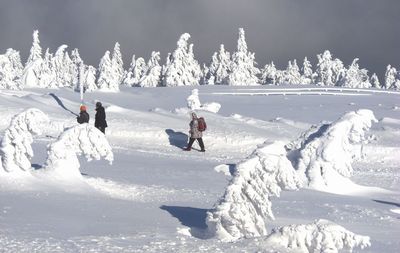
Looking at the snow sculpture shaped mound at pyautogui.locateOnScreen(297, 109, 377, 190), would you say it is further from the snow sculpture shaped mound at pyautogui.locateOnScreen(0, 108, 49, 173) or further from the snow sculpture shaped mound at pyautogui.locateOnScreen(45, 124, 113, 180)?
the snow sculpture shaped mound at pyautogui.locateOnScreen(0, 108, 49, 173)

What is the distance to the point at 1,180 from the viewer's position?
1216 centimetres

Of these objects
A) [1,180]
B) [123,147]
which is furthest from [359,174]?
[1,180]

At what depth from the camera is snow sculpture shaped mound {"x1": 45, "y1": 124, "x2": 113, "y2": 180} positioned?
12.8 m

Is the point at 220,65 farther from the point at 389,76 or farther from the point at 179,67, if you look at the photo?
the point at 389,76

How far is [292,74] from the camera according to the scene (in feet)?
374

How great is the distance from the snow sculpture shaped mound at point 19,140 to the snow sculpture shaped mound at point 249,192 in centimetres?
480

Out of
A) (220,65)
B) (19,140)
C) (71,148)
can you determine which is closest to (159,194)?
(71,148)

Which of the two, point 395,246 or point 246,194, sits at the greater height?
point 246,194

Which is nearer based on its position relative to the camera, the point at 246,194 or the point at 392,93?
the point at 246,194

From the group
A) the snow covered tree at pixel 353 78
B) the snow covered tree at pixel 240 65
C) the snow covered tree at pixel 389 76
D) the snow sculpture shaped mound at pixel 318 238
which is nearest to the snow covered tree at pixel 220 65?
Result: the snow covered tree at pixel 240 65

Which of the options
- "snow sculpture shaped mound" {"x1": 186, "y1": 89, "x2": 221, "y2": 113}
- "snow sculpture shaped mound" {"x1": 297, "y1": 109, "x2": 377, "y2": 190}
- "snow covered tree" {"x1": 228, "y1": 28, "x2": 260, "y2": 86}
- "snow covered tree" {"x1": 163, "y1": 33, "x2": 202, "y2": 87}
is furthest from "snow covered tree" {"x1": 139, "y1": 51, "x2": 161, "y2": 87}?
"snow sculpture shaped mound" {"x1": 297, "y1": 109, "x2": 377, "y2": 190}

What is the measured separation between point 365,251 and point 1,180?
6965 mm

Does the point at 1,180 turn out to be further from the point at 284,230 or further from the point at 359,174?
the point at 359,174

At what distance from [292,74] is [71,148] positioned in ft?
339
